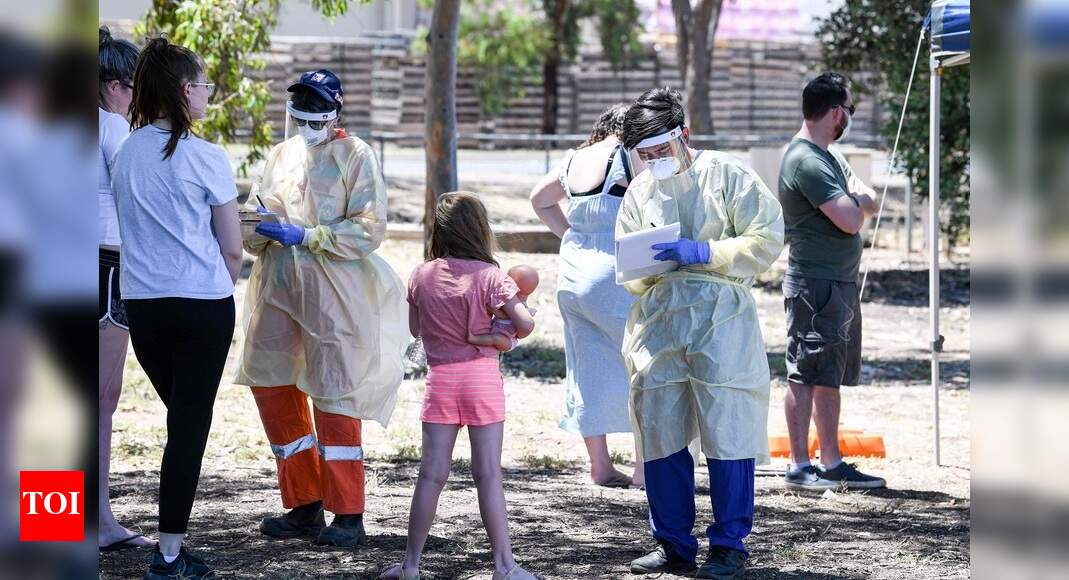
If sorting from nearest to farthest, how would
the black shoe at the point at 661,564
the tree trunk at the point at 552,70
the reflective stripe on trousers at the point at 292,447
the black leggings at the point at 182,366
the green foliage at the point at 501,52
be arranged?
the black leggings at the point at 182,366 < the black shoe at the point at 661,564 < the reflective stripe on trousers at the point at 292,447 < the green foliage at the point at 501,52 < the tree trunk at the point at 552,70

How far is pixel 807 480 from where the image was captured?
6367 millimetres

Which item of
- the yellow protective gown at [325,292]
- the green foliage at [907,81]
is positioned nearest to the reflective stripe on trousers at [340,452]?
the yellow protective gown at [325,292]

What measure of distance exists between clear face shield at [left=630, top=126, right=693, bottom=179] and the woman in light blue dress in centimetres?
122

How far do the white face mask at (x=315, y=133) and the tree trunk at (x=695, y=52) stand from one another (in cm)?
1360

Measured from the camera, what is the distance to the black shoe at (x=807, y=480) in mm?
6324

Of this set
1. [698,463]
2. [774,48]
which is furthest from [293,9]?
[698,463]

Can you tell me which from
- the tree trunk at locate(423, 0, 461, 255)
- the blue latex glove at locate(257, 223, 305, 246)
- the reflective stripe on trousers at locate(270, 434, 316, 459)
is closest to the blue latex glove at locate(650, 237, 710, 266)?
the blue latex glove at locate(257, 223, 305, 246)

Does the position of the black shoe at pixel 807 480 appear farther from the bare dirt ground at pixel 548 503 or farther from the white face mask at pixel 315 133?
the white face mask at pixel 315 133

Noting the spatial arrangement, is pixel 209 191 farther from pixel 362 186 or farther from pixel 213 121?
pixel 213 121

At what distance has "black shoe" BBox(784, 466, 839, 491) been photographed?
20.7 feet

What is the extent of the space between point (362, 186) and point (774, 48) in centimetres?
2830

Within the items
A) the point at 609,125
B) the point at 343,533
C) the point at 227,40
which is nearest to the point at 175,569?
the point at 343,533

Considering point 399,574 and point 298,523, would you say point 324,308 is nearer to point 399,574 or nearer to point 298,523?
point 298,523

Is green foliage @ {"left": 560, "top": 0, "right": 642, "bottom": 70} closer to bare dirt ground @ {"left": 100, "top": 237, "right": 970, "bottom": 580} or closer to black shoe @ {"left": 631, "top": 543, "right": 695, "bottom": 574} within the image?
bare dirt ground @ {"left": 100, "top": 237, "right": 970, "bottom": 580}
